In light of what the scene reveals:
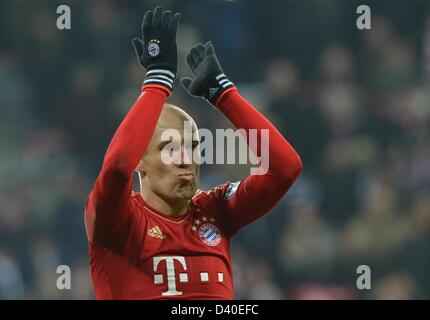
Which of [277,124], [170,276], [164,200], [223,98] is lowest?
[170,276]

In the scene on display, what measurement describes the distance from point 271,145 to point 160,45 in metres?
0.55

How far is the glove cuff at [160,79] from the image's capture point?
3.82 m

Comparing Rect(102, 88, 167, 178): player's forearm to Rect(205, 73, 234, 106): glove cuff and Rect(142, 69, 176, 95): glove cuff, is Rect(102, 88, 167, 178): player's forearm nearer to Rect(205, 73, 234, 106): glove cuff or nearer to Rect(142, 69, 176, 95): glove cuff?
Rect(142, 69, 176, 95): glove cuff

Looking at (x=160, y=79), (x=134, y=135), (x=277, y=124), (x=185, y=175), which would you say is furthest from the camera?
(x=277, y=124)

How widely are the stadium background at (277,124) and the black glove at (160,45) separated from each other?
135 inches

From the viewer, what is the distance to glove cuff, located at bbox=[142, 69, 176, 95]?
12.5 feet

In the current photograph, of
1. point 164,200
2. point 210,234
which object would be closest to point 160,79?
point 164,200

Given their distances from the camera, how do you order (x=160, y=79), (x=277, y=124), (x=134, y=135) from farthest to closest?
(x=277, y=124)
(x=160, y=79)
(x=134, y=135)

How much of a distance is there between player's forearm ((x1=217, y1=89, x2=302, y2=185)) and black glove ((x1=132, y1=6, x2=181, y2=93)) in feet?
0.91

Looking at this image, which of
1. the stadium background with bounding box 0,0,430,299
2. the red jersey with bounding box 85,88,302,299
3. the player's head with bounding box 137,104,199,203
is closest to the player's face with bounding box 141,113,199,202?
the player's head with bounding box 137,104,199,203

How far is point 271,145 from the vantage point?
13.0 feet

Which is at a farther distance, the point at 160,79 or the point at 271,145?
the point at 271,145

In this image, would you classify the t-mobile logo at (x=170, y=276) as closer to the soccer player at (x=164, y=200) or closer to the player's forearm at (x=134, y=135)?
the soccer player at (x=164, y=200)

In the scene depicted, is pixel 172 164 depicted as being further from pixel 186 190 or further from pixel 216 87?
pixel 216 87
